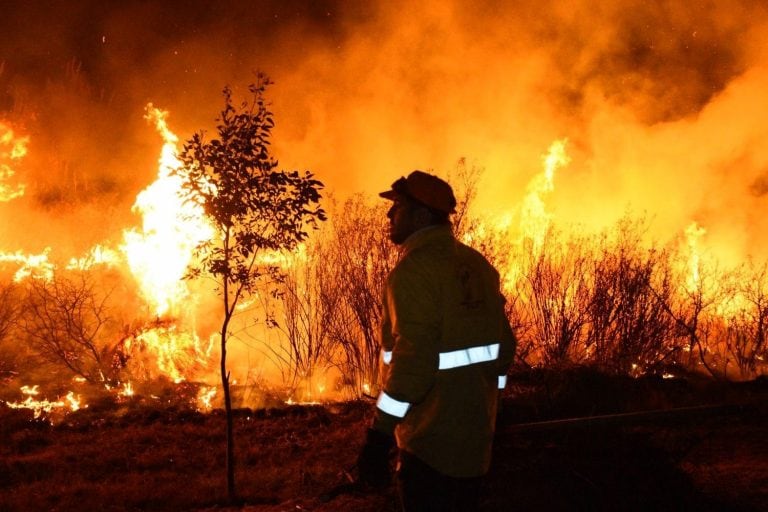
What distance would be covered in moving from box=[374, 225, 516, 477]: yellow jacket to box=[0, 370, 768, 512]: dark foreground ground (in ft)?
7.44

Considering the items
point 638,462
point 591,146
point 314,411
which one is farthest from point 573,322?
point 591,146

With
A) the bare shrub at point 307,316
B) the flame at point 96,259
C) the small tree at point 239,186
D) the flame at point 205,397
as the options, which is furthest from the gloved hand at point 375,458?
the flame at point 96,259

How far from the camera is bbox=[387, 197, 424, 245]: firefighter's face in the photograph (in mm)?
2740

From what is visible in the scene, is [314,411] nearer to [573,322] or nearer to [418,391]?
[573,322]

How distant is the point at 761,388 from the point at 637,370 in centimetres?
248

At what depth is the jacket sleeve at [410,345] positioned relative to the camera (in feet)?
7.86

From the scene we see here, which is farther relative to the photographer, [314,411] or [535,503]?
[314,411]

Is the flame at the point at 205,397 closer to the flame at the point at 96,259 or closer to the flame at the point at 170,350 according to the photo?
the flame at the point at 170,350

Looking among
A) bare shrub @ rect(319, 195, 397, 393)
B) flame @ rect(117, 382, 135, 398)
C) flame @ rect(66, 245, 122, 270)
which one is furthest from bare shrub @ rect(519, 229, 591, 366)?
flame @ rect(66, 245, 122, 270)

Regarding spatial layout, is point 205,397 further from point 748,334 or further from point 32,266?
point 748,334

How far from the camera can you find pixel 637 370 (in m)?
13.0

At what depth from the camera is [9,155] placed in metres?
22.1

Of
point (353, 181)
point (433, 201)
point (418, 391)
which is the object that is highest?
point (353, 181)

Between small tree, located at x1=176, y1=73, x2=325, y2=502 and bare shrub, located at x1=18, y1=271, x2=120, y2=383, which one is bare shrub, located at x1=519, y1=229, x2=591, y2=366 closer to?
small tree, located at x1=176, y1=73, x2=325, y2=502
